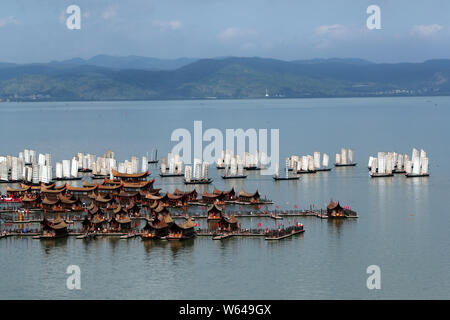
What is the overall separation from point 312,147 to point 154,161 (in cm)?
3792

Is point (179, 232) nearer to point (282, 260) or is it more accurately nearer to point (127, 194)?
point (282, 260)

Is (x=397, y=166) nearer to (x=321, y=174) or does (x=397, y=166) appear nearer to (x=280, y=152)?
(x=321, y=174)

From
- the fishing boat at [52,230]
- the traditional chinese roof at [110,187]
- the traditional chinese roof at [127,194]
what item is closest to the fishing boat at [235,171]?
the traditional chinese roof at [110,187]

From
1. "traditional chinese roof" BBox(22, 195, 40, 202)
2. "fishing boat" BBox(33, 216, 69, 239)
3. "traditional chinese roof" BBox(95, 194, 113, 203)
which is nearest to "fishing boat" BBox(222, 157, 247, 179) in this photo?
"traditional chinese roof" BBox(95, 194, 113, 203)

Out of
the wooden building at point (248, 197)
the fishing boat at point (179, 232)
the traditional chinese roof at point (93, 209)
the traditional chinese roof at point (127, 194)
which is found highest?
the traditional chinese roof at point (127, 194)

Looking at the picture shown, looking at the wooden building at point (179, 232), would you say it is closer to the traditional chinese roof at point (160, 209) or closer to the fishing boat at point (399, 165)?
the traditional chinese roof at point (160, 209)

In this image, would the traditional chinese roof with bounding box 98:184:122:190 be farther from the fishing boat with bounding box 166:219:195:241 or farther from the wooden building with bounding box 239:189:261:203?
the fishing boat with bounding box 166:219:195:241

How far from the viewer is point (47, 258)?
54219 millimetres

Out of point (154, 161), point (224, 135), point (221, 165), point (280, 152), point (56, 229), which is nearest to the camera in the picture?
point (56, 229)

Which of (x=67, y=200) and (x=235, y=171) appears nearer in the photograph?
(x=67, y=200)

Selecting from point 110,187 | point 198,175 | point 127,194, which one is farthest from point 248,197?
point 198,175

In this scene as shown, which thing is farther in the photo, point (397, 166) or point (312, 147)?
point (312, 147)

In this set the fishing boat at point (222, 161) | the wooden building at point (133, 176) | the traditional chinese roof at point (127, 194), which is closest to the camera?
the traditional chinese roof at point (127, 194)
